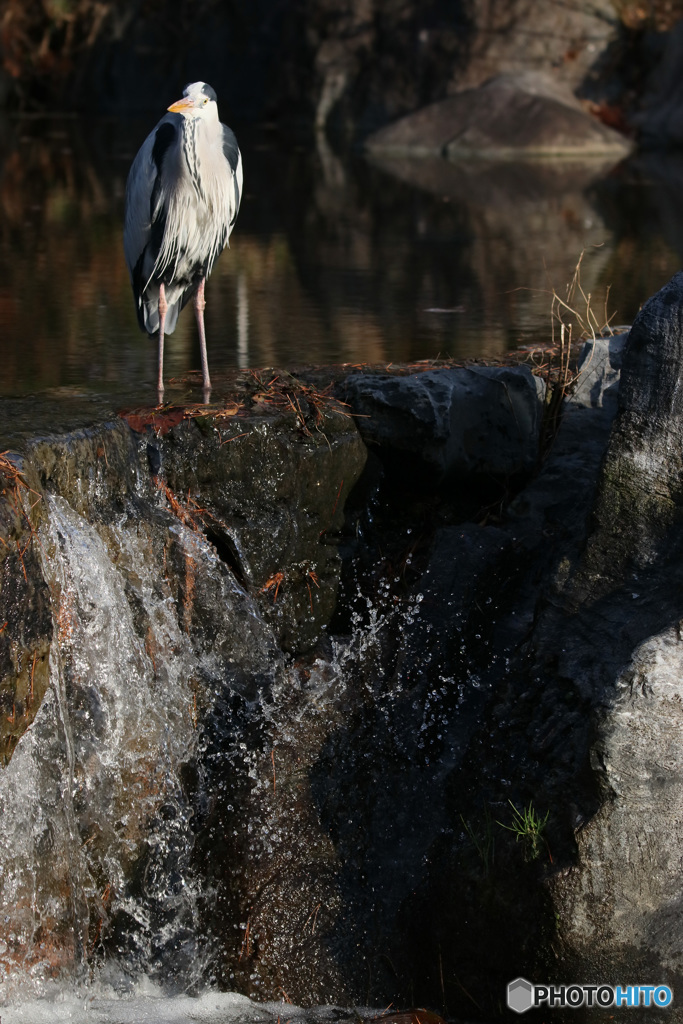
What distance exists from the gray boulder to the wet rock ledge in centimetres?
1346

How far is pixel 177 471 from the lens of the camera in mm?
3574

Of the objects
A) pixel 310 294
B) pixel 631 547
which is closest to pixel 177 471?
pixel 631 547

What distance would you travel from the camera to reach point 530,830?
2941mm

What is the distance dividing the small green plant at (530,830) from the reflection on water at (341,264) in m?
2.07

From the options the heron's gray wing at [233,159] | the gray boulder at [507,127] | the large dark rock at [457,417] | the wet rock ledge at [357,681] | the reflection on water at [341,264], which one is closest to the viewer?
the wet rock ledge at [357,681]

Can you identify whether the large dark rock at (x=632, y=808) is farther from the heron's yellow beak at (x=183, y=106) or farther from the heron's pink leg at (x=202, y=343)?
the heron's yellow beak at (x=183, y=106)

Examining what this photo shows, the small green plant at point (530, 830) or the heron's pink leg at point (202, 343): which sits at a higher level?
the heron's pink leg at point (202, 343)

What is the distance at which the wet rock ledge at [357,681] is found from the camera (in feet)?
9.63

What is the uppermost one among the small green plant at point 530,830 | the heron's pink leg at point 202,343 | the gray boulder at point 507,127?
the gray boulder at point 507,127

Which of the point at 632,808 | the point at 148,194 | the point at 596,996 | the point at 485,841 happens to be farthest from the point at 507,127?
the point at 596,996

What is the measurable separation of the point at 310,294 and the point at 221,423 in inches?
126

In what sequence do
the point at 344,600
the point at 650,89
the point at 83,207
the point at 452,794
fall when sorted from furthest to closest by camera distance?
the point at 650,89 → the point at 83,207 → the point at 344,600 → the point at 452,794

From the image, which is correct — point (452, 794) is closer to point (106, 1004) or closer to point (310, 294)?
point (106, 1004)

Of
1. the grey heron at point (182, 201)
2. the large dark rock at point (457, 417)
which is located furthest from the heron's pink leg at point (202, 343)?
the large dark rock at point (457, 417)
